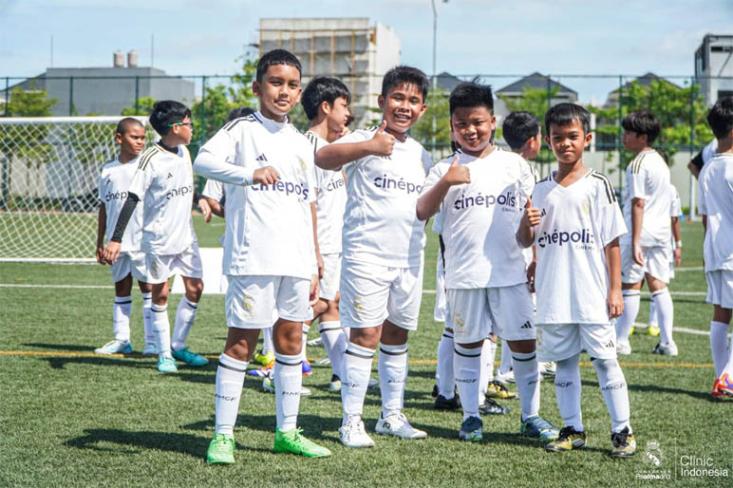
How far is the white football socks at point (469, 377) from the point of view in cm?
546

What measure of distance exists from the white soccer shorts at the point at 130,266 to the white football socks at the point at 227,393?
3692mm

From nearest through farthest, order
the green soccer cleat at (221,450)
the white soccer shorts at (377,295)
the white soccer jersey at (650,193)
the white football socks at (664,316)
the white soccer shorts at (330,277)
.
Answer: the green soccer cleat at (221,450)
the white soccer shorts at (377,295)
the white soccer shorts at (330,277)
the white soccer jersey at (650,193)
the white football socks at (664,316)

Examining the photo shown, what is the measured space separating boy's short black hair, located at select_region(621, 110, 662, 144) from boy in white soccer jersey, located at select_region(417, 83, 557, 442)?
3.26m

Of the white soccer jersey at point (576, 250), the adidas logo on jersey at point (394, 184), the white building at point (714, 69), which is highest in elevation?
the white building at point (714, 69)

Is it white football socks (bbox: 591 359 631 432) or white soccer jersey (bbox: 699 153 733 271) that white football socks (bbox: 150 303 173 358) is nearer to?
white football socks (bbox: 591 359 631 432)

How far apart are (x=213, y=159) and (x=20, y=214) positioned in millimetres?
18815

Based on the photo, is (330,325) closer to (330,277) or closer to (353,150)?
(330,277)

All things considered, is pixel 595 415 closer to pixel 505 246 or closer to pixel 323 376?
pixel 505 246

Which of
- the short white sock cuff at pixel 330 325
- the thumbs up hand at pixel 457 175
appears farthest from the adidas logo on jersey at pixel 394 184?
the short white sock cuff at pixel 330 325

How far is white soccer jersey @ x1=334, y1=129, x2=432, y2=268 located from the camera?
208 inches

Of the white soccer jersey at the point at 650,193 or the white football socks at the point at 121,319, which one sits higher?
the white soccer jersey at the point at 650,193

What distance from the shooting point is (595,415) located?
6.10 meters

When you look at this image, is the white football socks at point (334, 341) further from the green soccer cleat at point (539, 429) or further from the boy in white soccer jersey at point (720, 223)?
the boy in white soccer jersey at point (720, 223)

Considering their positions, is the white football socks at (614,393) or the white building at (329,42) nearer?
the white football socks at (614,393)
